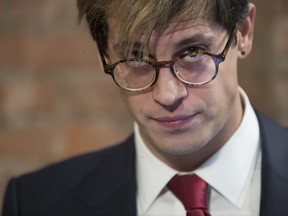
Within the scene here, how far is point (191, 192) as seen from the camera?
3.27 feet

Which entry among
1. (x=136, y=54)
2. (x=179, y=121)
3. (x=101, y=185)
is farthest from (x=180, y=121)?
(x=101, y=185)

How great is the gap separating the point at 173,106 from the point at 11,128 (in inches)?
24.7

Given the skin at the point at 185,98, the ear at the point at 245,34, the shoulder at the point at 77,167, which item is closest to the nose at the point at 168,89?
the skin at the point at 185,98

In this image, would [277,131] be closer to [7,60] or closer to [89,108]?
[89,108]

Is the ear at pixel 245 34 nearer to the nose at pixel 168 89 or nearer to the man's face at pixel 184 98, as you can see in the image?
the man's face at pixel 184 98

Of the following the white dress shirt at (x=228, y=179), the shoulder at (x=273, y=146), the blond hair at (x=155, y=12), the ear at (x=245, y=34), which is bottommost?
the white dress shirt at (x=228, y=179)

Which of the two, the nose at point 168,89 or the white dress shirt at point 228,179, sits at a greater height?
the nose at point 168,89

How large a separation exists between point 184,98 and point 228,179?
0.18 metres

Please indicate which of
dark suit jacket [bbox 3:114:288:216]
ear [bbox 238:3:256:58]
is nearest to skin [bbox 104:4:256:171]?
ear [bbox 238:3:256:58]

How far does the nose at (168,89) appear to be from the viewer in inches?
35.7

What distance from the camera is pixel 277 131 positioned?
105 centimetres

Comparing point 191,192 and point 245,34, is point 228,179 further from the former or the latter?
point 245,34

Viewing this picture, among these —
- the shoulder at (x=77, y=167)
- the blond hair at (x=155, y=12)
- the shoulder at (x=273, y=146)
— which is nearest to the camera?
the blond hair at (x=155, y=12)

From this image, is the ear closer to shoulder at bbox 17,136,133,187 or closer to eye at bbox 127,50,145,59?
eye at bbox 127,50,145,59
